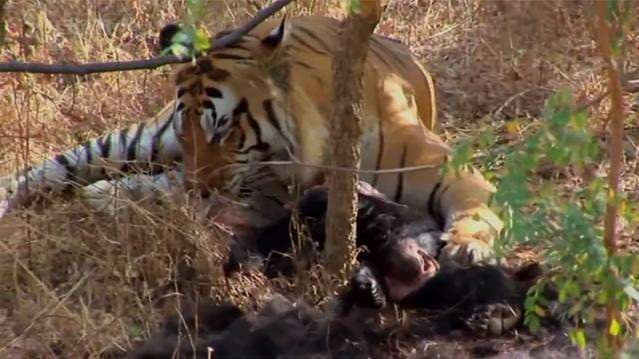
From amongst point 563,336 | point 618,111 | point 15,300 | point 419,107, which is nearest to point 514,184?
point 618,111

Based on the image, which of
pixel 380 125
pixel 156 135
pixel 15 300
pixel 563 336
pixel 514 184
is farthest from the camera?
pixel 156 135

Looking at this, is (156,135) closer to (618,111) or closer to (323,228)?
(323,228)

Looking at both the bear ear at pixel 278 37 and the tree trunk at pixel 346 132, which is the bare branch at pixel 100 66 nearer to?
the tree trunk at pixel 346 132

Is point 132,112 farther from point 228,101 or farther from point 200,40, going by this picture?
point 200,40

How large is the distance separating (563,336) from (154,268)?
127 cm

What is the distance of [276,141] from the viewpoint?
191 inches

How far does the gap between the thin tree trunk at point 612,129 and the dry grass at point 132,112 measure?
0.16 metres

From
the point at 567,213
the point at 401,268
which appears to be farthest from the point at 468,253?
the point at 567,213

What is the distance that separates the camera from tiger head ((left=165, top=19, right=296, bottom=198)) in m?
4.73

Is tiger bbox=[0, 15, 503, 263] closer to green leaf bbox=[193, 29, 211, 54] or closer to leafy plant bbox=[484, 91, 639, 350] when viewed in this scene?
leafy plant bbox=[484, 91, 639, 350]

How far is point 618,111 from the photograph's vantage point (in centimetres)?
314

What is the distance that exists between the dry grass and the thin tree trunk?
16cm

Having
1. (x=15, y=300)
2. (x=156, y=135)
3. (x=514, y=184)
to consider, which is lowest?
(x=15, y=300)

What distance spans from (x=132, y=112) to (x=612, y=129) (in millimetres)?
3140
